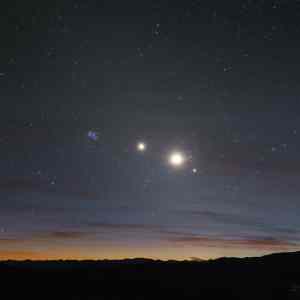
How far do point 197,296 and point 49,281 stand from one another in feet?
32.2

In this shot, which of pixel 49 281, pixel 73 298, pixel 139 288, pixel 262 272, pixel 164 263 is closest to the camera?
pixel 73 298

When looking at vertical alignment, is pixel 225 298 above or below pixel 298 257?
below

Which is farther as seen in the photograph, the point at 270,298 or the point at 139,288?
the point at 139,288

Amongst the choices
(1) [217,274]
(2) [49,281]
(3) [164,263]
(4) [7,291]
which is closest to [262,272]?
(1) [217,274]

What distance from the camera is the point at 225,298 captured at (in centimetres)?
2406

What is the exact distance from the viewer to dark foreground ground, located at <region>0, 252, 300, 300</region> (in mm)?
24734

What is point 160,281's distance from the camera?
29.5 meters

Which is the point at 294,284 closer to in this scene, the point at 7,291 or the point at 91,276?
the point at 91,276

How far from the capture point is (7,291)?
25.1m

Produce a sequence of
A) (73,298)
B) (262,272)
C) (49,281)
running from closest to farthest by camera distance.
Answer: (73,298) → (49,281) → (262,272)

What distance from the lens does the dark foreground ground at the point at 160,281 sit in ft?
81.1

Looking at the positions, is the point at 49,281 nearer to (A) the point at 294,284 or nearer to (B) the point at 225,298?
(B) the point at 225,298

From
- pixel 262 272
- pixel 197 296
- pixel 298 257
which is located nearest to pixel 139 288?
pixel 197 296

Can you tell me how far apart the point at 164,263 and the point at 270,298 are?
17.1 metres
